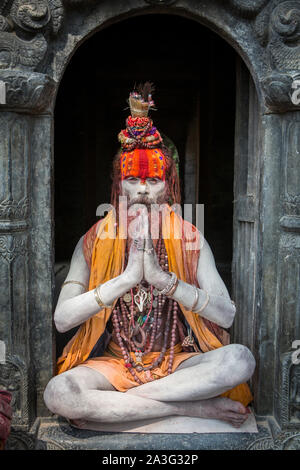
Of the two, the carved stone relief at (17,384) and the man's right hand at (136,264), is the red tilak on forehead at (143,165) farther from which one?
the carved stone relief at (17,384)

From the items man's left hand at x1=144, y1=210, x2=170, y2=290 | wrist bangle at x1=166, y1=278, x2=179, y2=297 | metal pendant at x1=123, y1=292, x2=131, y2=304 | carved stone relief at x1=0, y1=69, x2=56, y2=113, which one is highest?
carved stone relief at x1=0, y1=69, x2=56, y2=113

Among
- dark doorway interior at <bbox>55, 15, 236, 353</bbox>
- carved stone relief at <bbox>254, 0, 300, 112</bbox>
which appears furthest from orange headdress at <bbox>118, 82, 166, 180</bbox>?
dark doorway interior at <bbox>55, 15, 236, 353</bbox>

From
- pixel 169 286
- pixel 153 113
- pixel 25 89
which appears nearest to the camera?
pixel 25 89

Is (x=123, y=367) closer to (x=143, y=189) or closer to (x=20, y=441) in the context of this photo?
(x=20, y=441)

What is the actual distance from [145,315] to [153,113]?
2921 millimetres

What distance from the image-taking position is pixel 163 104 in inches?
231

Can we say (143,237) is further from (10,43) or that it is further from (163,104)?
(163,104)

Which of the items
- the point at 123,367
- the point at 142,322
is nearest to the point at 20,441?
the point at 123,367

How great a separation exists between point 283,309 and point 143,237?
3.12 ft

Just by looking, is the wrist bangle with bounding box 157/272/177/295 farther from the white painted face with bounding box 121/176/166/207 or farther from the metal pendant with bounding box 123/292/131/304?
the white painted face with bounding box 121/176/166/207

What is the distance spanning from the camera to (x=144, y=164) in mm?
3357

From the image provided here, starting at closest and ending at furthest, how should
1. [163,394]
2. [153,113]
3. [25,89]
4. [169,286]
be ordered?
[25,89]
[169,286]
[163,394]
[153,113]

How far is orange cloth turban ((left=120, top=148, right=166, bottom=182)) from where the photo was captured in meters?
3.36


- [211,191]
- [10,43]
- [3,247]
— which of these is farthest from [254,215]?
[211,191]
